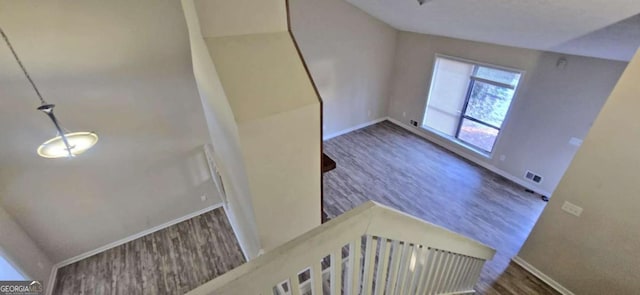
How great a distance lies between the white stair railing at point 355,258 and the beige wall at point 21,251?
347cm

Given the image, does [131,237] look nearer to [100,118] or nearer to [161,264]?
[161,264]

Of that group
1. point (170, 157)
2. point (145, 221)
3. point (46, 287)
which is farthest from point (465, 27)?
point (46, 287)

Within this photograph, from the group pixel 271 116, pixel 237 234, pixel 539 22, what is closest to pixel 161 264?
pixel 237 234

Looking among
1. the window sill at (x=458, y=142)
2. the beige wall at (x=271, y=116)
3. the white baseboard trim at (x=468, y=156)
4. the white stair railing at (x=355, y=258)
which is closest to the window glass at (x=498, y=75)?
the window sill at (x=458, y=142)

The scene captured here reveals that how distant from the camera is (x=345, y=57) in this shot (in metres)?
5.75

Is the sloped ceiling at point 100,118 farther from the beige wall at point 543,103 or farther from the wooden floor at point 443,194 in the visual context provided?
the beige wall at point 543,103

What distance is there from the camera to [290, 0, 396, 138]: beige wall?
16.5 ft

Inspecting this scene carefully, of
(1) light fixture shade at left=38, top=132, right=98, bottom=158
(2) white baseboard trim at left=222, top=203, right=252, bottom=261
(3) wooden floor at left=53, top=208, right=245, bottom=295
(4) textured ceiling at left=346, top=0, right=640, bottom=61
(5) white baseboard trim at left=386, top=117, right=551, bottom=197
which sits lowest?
(3) wooden floor at left=53, top=208, right=245, bottom=295

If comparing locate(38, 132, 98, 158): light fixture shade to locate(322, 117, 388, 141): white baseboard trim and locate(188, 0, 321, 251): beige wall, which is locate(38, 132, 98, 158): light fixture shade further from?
locate(322, 117, 388, 141): white baseboard trim

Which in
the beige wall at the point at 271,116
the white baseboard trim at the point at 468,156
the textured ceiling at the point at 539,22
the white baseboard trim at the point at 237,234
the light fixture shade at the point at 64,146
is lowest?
the white baseboard trim at the point at 237,234

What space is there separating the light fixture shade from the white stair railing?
225cm

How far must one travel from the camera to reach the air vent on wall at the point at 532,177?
464 cm

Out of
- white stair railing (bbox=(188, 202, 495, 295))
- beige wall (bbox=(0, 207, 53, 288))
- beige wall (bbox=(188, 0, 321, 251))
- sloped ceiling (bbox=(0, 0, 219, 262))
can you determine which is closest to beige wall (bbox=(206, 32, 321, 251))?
beige wall (bbox=(188, 0, 321, 251))

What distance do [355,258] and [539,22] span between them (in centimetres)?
368
